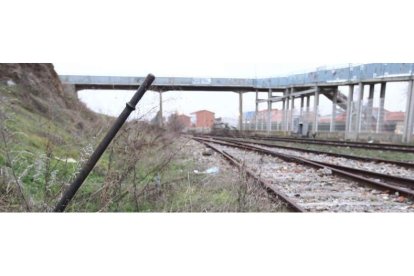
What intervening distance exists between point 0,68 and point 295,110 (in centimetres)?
2199

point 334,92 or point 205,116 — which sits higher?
point 334,92

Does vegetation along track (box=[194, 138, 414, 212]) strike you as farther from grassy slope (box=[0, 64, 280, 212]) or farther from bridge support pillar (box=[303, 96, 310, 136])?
bridge support pillar (box=[303, 96, 310, 136])

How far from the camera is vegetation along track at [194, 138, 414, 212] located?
3.64 meters

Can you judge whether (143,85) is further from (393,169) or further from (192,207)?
(393,169)

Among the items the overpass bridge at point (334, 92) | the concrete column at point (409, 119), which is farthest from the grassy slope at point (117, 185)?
the concrete column at point (409, 119)

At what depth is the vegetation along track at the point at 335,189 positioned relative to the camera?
3.64m

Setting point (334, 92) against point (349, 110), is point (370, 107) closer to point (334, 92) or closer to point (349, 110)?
point (349, 110)

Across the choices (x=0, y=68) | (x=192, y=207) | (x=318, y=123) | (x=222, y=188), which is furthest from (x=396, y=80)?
(x=0, y=68)

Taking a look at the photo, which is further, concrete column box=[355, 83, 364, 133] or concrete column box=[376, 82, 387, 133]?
concrete column box=[355, 83, 364, 133]

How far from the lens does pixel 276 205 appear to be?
340cm

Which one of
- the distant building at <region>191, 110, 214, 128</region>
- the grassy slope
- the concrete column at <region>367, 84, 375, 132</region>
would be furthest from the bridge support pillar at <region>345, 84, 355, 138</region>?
the grassy slope

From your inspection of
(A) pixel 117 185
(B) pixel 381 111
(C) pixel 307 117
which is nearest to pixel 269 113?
(C) pixel 307 117

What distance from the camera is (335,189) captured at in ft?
14.9

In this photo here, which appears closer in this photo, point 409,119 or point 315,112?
point 409,119
